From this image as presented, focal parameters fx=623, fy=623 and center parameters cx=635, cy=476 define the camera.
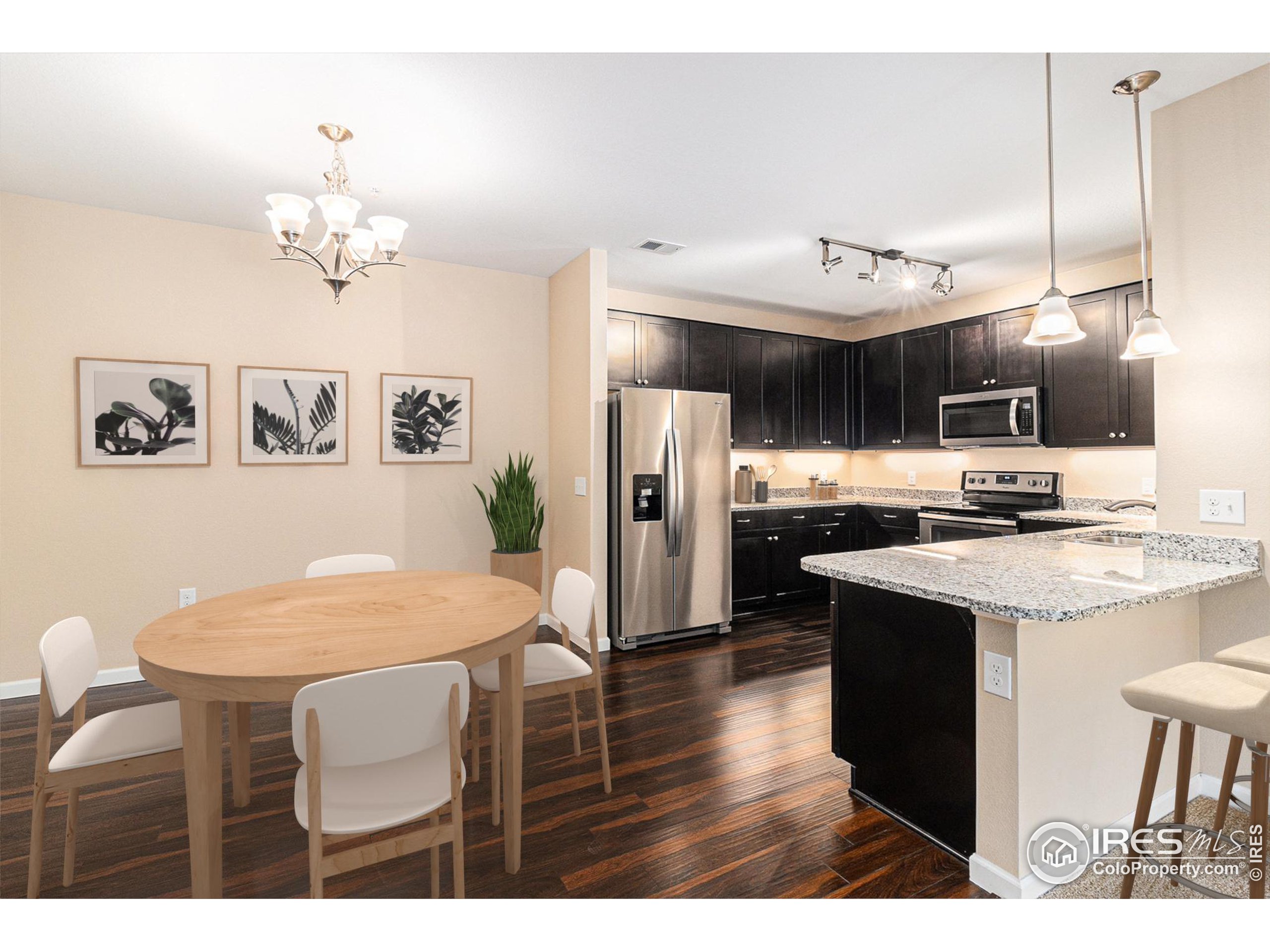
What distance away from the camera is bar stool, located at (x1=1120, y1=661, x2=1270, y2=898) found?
54.8 inches

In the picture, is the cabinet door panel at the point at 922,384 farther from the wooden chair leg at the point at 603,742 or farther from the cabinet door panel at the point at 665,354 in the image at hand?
the wooden chair leg at the point at 603,742

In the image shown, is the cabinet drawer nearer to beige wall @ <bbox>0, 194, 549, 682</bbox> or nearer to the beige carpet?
beige wall @ <bbox>0, 194, 549, 682</bbox>

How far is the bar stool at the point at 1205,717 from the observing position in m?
1.39

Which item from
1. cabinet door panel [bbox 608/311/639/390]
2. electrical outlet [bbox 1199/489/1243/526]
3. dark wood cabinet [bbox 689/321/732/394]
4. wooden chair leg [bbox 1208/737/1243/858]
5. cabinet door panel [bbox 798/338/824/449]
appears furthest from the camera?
cabinet door panel [bbox 798/338/824/449]

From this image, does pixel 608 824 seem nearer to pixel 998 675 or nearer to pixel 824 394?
pixel 998 675

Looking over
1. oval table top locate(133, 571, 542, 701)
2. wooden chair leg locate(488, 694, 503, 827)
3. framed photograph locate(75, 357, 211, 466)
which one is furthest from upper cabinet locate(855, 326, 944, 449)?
framed photograph locate(75, 357, 211, 466)

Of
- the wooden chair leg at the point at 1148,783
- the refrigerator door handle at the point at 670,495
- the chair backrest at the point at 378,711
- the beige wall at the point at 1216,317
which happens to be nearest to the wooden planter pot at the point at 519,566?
the refrigerator door handle at the point at 670,495

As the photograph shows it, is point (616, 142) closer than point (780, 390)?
Yes

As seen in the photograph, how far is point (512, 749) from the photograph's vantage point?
1.90 m

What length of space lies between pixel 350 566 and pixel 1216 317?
139 inches

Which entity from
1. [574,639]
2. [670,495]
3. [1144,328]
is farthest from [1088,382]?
[574,639]

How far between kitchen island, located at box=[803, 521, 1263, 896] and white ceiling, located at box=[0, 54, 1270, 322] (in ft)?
5.46

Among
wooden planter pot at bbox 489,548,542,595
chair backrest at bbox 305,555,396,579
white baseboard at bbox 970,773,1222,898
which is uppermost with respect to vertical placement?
chair backrest at bbox 305,555,396,579

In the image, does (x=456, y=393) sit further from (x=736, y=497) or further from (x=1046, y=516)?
(x=1046, y=516)
